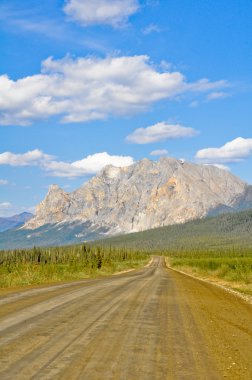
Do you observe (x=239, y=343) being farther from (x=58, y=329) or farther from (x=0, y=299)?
(x=0, y=299)

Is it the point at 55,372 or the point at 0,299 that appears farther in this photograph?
the point at 0,299

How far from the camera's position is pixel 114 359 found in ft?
25.4

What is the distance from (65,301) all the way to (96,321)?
15.1ft

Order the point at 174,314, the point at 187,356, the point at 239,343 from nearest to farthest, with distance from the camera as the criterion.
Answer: the point at 187,356
the point at 239,343
the point at 174,314

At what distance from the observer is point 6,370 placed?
6715 millimetres

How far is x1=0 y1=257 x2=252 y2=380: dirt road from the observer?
23.1 ft

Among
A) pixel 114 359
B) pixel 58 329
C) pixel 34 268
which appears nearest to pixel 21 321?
pixel 58 329

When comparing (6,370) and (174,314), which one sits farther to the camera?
(174,314)

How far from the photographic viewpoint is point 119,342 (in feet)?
29.9

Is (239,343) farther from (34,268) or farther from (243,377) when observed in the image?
(34,268)

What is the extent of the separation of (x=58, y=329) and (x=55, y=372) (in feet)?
11.5

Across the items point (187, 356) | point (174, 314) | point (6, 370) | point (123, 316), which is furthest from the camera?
point (174, 314)

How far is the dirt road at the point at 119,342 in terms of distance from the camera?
23.1ft

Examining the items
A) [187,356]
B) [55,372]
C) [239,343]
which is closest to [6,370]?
[55,372]
